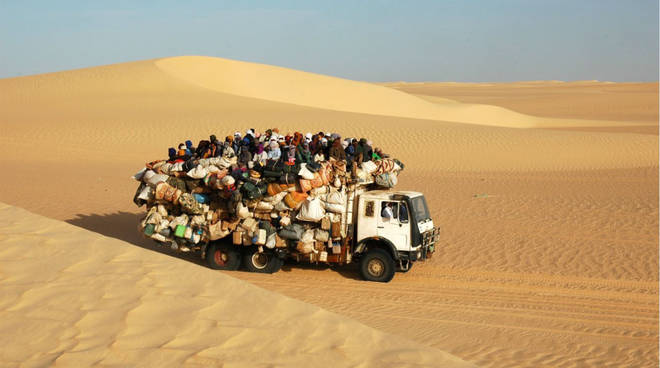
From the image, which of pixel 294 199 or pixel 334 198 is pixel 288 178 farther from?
pixel 334 198

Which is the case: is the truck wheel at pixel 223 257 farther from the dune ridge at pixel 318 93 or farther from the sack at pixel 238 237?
the dune ridge at pixel 318 93

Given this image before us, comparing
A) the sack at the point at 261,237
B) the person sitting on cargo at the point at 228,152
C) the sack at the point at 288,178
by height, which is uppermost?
the person sitting on cargo at the point at 228,152

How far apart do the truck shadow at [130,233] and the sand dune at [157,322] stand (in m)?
5.56

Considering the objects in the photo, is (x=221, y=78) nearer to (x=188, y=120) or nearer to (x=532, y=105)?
(x=188, y=120)

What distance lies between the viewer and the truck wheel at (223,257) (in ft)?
39.0

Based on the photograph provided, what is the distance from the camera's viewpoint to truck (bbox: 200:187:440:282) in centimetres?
1106

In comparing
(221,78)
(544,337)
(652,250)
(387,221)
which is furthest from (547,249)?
(221,78)

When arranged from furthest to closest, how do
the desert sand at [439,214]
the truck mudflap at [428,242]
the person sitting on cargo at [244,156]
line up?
the person sitting on cargo at [244,156] → the truck mudflap at [428,242] → the desert sand at [439,214]

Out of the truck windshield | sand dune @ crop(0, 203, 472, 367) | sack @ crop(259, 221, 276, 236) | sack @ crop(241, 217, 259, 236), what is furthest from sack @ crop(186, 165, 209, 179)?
sand dune @ crop(0, 203, 472, 367)

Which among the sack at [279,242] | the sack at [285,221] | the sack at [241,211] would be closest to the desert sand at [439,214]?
the sack at [279,242]

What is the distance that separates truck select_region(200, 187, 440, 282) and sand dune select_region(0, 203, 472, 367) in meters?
4.63

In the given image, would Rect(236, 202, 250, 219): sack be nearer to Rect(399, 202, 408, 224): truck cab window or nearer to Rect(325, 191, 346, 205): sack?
Rect(325, 191, 346, 205): sack

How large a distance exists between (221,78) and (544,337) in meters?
46.4

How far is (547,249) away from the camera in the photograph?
45.1 ft
